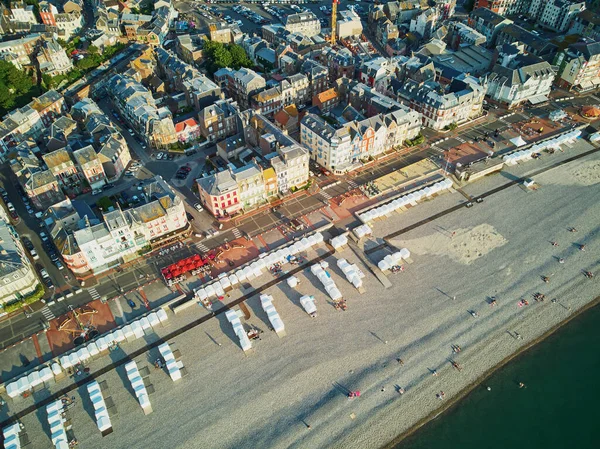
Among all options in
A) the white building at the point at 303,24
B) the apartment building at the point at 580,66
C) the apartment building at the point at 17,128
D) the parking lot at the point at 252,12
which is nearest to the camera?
the apartment building at the point at 17,128

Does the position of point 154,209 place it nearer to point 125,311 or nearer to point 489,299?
point 125,311

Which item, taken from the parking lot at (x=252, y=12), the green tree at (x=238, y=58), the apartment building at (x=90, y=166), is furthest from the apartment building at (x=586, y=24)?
the apartment building at (x=90, y=166)

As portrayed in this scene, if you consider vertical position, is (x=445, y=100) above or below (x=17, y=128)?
above

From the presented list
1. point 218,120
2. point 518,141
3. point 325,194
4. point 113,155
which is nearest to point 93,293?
point 113,155

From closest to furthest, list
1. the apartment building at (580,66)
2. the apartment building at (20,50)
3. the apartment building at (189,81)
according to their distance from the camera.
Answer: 1. the apartment building at (189,81)
2. the apartment building at (580,66)
3. the apartment building at (20,50)

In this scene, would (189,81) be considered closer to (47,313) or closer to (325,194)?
(325,194)

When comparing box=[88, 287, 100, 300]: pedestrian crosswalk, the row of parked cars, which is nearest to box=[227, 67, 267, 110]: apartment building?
the row of parked cars

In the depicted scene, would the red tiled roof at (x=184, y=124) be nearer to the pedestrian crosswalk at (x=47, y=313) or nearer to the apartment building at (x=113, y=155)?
the apartment building at (x=113, y=155)
